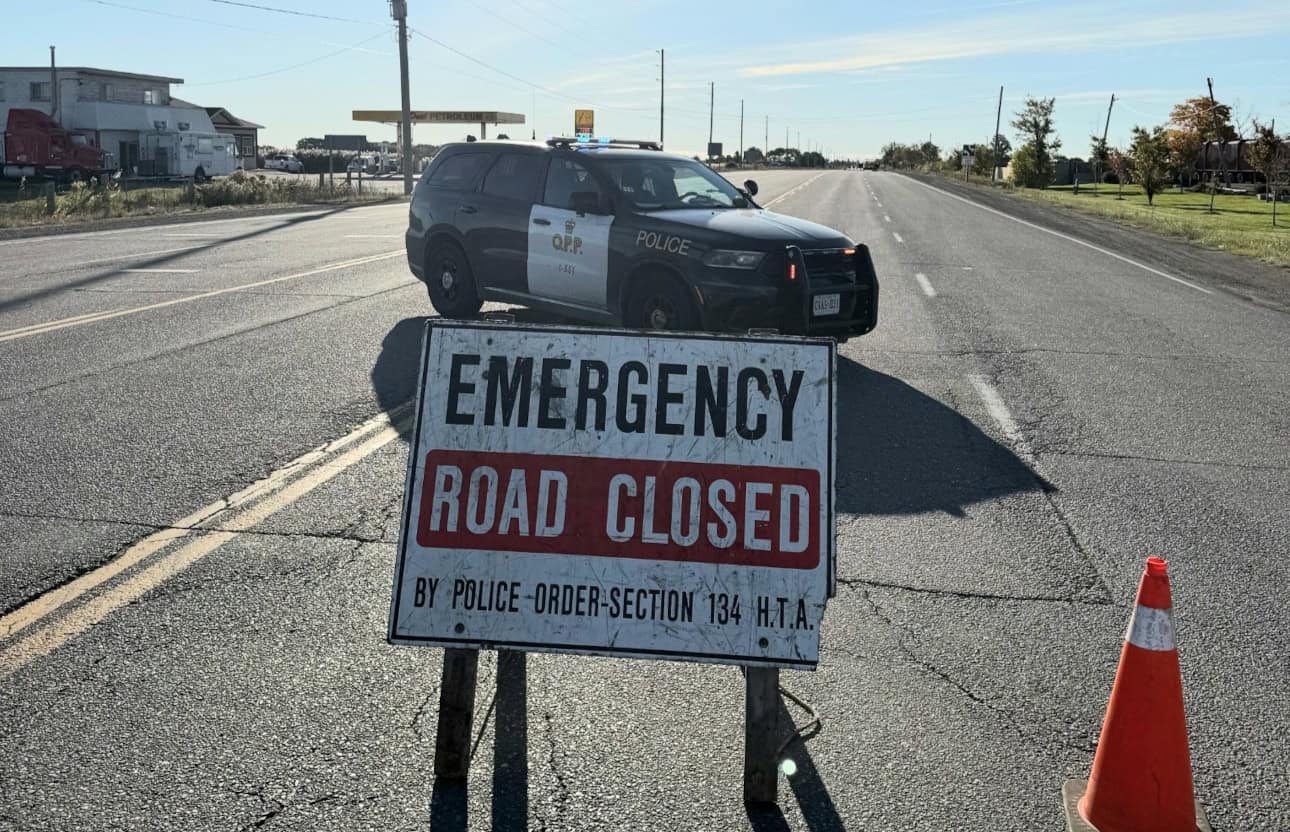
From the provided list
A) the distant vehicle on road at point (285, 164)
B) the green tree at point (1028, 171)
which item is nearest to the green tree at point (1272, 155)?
the green tree at point (1028, 171)

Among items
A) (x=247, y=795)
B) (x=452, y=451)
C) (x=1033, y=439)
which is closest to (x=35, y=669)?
(x=247, y=795)

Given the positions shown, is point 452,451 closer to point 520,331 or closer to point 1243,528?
point 520,331

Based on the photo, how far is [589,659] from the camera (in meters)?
4.30

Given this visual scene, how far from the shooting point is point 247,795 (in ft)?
10.8

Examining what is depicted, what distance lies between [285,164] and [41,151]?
112 ft

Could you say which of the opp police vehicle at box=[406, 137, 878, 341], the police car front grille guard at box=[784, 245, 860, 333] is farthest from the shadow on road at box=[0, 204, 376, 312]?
the police car front grille guard at box=[784, 245, 860, 333]

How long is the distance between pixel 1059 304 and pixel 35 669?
13071 millimetres

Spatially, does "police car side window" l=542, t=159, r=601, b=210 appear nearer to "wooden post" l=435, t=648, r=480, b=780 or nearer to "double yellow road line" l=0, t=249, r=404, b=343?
"double yellow road line" l=0, t=249, r=404, b=343

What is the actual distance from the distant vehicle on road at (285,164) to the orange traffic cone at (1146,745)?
280 ft

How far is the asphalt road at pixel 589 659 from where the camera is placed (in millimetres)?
3371

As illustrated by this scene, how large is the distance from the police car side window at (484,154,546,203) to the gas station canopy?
2538 inches

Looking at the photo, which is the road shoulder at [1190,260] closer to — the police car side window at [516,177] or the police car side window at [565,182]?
the police car side window at [565,182]

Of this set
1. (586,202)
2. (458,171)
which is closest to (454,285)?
(458,171)

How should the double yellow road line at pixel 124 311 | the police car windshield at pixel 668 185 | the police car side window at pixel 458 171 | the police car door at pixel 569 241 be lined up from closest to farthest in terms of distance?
1. the police car door at pixel 569 241
2. the police car windshield at pixel 668 185
3. the double yellow road line at pixel 124 311
4. the police car side window at pixel 458 171
